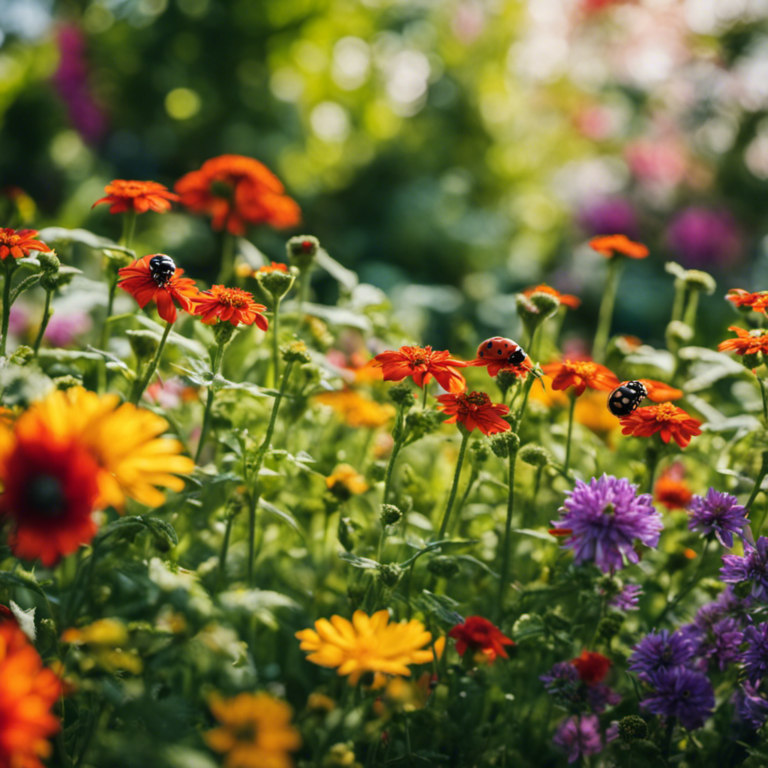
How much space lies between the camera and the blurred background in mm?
3750

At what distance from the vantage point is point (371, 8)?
434 centimetres

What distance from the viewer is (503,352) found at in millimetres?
948

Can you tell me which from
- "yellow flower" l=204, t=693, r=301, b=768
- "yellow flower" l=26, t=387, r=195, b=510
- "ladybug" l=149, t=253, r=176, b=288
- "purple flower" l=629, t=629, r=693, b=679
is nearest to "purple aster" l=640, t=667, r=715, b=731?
"purple flower" l=629, t=629, r=693, b=679

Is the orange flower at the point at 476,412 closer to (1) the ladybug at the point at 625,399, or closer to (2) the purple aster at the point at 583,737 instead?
(1) the ladybug at the point at 625,399

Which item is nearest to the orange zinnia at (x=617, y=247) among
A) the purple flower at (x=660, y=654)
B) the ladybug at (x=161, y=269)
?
the purple flower at (x=660, y=654)

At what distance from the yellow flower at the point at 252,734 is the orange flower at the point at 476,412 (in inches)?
16.2

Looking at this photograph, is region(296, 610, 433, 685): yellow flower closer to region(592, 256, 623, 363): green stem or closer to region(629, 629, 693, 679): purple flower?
region(629, 629, 693, 679): purple flower

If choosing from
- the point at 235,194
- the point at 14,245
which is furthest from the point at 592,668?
the point at 235,194

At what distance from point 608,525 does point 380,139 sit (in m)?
3.54

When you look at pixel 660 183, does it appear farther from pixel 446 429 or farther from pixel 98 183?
pixel 446 429

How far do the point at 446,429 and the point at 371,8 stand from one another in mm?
3756

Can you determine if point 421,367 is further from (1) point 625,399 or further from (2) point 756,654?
(2) point 756,654

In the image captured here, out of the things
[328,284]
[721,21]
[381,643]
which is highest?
[721,21]

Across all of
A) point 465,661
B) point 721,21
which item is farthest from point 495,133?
point 465,661
